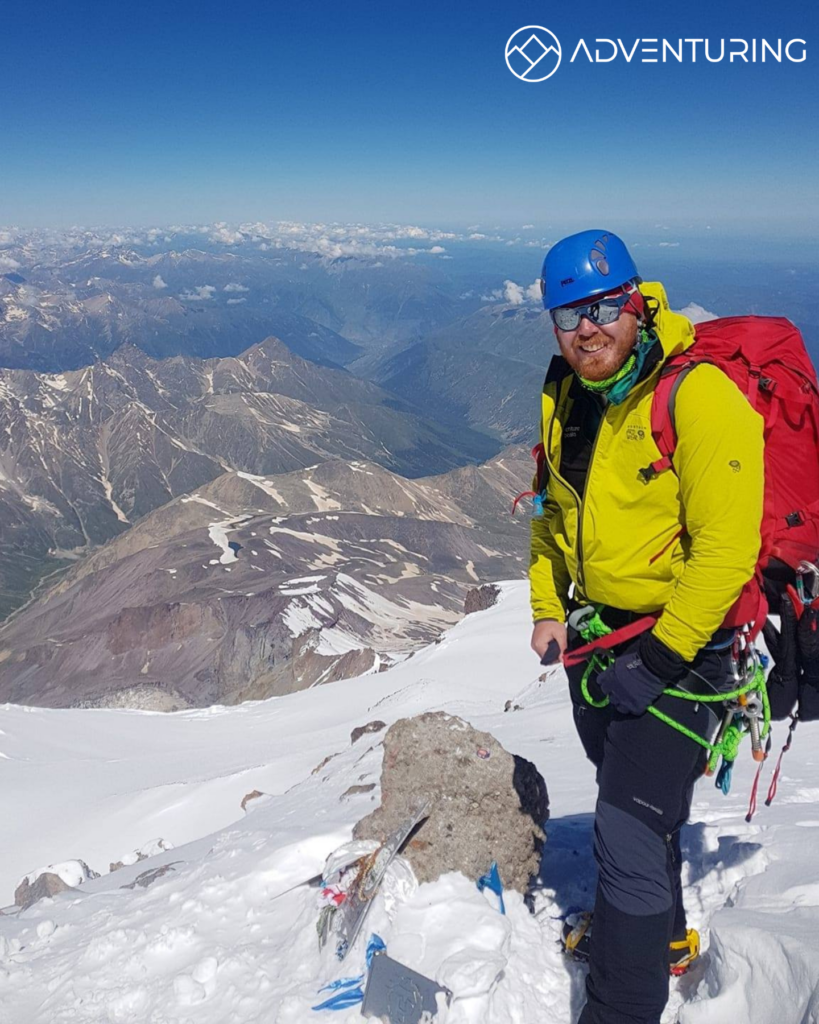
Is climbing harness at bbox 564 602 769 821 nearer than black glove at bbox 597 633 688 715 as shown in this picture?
No

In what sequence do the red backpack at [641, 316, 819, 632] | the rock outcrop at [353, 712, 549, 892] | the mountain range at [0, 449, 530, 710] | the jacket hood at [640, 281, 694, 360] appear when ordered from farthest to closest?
the mountain range at [0, 449, 530, 710], the rock outcrop at [353, 712, 549, 892], the jacket hood at [640, 281, 694, 360], the red backpack at [641, 316, 819, 632]

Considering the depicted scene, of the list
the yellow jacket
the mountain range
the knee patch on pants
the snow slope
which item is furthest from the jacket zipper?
the mountain range

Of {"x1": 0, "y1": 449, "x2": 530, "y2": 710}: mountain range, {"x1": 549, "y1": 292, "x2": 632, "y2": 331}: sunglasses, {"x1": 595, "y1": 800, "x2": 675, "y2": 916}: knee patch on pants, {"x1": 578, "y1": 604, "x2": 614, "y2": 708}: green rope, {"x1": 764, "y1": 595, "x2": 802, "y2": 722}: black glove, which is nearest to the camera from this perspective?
{"x1": 549, "y1": 292, "x2": 632, "y2": 331}: sunglasses

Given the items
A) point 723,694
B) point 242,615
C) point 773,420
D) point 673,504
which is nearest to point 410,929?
point 723,694

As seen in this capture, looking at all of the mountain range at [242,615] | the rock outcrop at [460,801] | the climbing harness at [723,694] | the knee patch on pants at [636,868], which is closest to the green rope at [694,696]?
the climbing harness at [723,694]

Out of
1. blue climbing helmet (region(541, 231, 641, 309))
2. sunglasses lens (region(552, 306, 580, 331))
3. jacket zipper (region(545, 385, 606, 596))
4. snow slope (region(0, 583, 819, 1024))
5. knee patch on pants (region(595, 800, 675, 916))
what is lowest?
snow slope (region(0, 583, 819, 1024))

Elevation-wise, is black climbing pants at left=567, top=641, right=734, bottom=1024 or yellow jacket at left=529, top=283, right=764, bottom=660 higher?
yellow jacket at left=529, top=283, right=764, bottom=660

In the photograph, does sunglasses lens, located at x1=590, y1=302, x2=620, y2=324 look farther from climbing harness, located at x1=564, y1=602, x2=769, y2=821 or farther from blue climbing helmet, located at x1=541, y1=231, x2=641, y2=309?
climbing harness, located at x1=564, y1=602, x2=769, y2=821

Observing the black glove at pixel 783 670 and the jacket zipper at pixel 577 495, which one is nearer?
the jacket zipper at pixel 577 495

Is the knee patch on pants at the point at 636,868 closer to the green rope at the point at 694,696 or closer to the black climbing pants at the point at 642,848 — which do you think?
the black climbing pants at the point at 642,848
